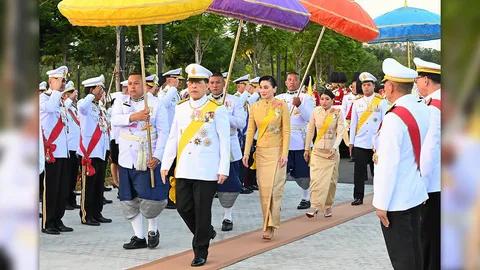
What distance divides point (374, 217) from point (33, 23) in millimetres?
9628

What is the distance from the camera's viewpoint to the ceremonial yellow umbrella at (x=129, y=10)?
5.99m

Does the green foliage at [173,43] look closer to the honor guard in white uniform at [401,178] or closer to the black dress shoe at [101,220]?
the black dress shoe at [101,220]

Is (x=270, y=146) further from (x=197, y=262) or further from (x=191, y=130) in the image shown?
(x=197, y=262)

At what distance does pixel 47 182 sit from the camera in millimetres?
8484

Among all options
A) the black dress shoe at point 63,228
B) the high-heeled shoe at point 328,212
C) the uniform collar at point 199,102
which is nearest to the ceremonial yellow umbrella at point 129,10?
the uniform collar at point 199,102

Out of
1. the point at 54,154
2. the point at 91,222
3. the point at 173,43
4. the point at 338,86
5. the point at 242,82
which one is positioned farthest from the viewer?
the point at 173,43

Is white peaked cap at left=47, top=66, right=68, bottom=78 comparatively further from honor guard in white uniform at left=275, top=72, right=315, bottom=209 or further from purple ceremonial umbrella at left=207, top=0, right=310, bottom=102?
honor guard in white uniform at left=275, top=72, right=315, bottom=209

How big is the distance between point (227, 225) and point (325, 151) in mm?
1961

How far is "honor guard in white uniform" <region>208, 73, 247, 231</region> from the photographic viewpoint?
29.0ft

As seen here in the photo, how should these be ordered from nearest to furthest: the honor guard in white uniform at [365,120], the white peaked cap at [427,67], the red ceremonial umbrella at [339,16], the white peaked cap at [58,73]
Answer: the white peaked cap at [427,67] < the white peaked cap at [58,73] < the red ceremonial umbrella at [339,16] < the honor guard in white uniform at [365,120]

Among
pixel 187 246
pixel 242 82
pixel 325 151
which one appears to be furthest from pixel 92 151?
pixel 242 82

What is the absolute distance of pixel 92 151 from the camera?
929 centimetres

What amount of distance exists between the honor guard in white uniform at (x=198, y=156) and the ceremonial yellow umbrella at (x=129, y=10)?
2.68ft

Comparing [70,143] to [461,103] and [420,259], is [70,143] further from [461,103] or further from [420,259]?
[461,103]
